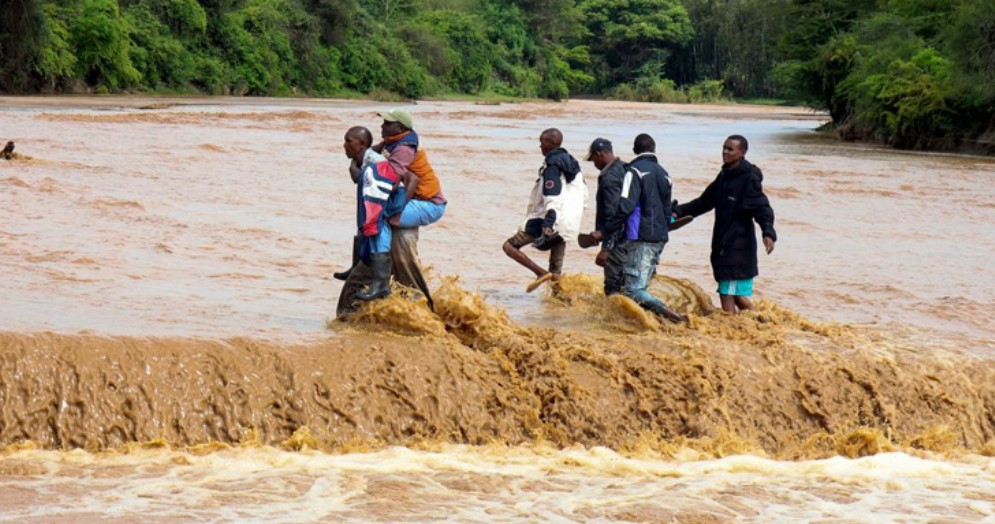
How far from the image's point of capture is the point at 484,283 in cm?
1191

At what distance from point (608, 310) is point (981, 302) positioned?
4.22m

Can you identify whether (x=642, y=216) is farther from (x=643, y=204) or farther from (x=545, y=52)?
(x=545, y=52)

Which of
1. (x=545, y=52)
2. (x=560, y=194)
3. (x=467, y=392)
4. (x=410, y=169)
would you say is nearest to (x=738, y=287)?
(x=560, y=194)

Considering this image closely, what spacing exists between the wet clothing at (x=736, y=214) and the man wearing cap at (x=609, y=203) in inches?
21.8

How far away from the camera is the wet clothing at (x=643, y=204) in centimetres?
883

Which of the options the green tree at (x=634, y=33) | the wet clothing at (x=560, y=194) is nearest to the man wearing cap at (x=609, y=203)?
the wet clothing at (x=560, y=194)

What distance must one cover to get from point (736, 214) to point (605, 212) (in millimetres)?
956

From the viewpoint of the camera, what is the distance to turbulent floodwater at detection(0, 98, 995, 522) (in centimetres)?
678

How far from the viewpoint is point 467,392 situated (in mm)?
8086

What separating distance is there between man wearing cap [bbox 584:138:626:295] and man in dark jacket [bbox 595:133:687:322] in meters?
0.04

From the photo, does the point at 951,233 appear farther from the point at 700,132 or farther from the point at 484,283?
the point at 700,132

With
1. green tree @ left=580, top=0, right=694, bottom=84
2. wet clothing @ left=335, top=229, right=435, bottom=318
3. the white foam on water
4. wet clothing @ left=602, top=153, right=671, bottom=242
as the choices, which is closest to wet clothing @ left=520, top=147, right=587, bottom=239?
wet clothing @ left=602, top=153, right=671, bottom=242

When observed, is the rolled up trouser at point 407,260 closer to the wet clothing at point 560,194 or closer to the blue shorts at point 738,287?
the wet clothing at point 560,194

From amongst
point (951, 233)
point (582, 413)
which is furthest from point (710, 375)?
point (951, 233)
